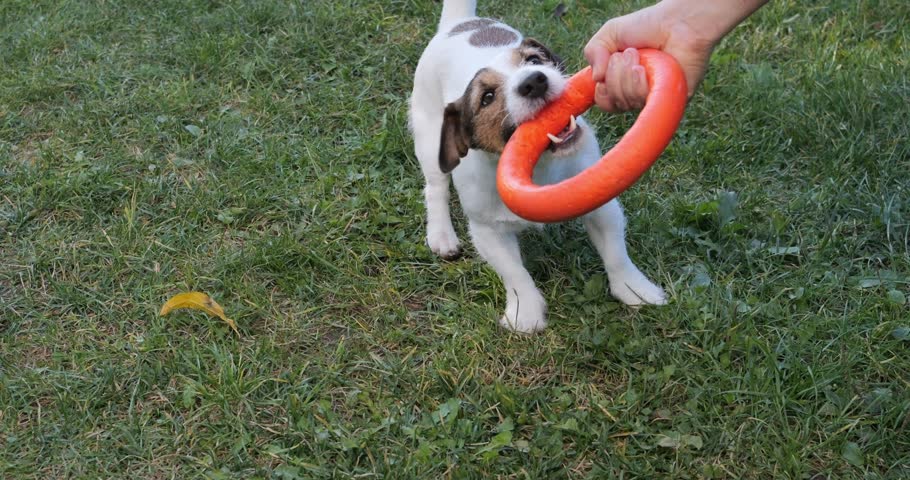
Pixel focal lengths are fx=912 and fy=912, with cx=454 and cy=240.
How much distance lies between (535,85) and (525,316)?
41.5 inches

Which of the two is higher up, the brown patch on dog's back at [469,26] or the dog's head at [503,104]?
the dog's head at [503,104]

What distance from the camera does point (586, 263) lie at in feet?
14.7

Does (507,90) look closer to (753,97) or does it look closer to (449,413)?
(449,413)

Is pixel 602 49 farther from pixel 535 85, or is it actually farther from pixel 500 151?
pixel 500 151

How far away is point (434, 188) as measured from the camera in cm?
489

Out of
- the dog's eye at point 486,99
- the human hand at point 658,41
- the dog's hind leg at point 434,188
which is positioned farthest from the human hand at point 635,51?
the dog's hind leg at point 434,188

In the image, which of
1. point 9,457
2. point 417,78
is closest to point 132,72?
point 417,78

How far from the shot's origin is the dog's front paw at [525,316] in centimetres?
408

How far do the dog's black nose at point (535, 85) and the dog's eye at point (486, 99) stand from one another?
0.74ft

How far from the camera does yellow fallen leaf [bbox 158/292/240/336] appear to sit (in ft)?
14.1

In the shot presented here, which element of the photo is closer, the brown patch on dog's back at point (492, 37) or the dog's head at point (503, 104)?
the dog's head at point (503, 104)

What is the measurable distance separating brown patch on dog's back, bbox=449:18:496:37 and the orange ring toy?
1539mm

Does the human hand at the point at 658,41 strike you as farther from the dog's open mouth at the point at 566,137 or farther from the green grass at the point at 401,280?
the green grass at the point at 401,280

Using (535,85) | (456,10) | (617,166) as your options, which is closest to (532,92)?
(535,85)
